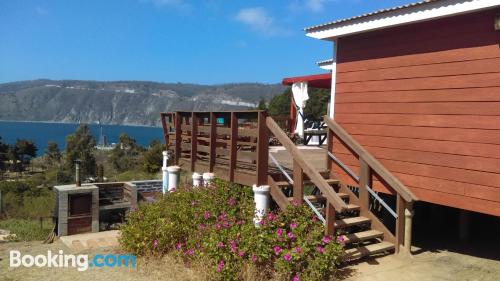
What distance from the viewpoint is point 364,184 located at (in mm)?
7000

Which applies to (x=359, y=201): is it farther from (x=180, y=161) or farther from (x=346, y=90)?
(x=180, y=161)

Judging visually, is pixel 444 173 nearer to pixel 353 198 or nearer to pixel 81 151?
pixel 353 198

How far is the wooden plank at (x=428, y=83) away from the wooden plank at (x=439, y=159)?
3.07ft

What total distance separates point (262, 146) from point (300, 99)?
5.57 meters

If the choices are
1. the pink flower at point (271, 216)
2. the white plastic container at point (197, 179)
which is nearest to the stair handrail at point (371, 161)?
the pink flower at point (271, 216)

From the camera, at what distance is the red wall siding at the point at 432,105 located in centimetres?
571

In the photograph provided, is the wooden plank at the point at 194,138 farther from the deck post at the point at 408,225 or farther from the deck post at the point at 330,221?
the deck post at the point at 408,225

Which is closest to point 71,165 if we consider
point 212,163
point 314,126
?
point 314,126

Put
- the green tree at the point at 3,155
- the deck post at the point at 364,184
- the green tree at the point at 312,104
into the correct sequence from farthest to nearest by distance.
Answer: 1. the green tree at the point at 3,155
2. the green tree at the point at 312,104
3. the deck post at the point at 364,184

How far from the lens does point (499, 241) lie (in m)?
7.64

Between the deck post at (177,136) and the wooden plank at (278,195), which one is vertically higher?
the deck post at (177,136)

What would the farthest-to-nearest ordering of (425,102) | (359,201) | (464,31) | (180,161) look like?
(180,161), (359,201), (425,102), (464,31)

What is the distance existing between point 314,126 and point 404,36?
7209 mm

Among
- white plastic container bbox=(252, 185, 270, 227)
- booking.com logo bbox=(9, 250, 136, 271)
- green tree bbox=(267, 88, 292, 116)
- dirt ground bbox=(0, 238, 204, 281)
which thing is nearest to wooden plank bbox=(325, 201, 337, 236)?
white plastic container bbox=(252, 185, 270, 227)
